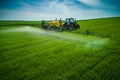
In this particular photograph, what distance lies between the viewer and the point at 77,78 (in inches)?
203

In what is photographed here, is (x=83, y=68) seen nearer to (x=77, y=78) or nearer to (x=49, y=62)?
(x=77, y=78)

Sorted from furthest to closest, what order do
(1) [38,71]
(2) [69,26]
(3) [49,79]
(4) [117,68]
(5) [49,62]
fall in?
(2) [69,26] < (5) [49,62] < (4) [117,68] < (1) [38,71] < (3) [49,79]

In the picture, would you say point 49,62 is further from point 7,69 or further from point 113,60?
point 113,60

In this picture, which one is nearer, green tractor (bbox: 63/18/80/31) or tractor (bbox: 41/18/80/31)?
tractor (bbox: 41/18/80/31)

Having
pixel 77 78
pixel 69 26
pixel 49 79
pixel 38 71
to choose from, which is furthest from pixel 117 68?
pixel 69 26

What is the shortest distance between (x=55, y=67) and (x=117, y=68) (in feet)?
10.6

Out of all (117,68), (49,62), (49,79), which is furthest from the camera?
(49,62)

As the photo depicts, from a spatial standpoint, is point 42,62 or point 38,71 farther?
point 42,62

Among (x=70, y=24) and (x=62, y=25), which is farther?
(x=70, y=24)

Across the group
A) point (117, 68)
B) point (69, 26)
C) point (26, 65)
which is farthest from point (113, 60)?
point (69, 26)

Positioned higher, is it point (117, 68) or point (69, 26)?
point (69, 26)

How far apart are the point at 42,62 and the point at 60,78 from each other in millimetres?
2019

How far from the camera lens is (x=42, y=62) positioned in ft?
22.3

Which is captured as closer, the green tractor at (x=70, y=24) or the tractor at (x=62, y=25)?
the tractor at (x=62, y=25)
